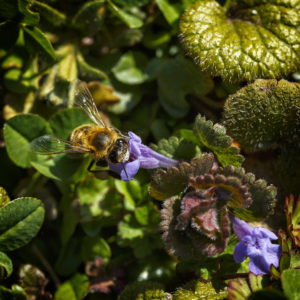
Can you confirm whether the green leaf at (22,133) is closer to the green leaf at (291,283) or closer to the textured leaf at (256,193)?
the textured leaf at (256,193)

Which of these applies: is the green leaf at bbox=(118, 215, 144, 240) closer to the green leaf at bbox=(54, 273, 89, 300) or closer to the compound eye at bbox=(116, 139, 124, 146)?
the green leaf at bbox=(54, 273, 89, 300)

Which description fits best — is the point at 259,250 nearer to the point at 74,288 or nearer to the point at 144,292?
the point at 144,292

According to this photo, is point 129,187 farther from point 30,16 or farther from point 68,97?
point 30,16

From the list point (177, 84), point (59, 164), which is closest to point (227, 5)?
point (177, 84)

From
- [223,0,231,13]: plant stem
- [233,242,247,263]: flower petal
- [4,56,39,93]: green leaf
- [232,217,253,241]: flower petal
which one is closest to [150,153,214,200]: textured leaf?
[232,217,253,241]: flower petal

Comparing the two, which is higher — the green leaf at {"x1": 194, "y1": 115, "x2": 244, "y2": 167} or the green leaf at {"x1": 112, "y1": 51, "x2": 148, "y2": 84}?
the green leaf at {"x1": 194, "y1": 115, "x2": 244, "y2": 167}

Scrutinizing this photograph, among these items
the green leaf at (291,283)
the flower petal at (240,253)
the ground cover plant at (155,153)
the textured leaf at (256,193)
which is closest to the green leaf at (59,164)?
the ground cover plant at (155,153)
